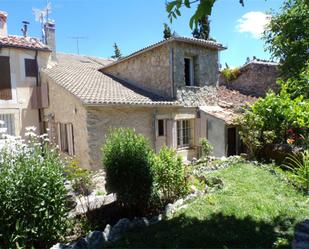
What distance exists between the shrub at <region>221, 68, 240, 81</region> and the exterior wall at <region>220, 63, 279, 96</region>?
→ 15.1 inches

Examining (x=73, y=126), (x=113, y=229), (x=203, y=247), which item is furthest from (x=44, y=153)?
(x=73, y=126)

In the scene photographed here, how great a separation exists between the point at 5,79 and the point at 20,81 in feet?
2.58

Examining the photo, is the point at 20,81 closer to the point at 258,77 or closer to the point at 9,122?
the point at 9,122

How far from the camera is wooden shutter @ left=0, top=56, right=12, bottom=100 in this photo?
46.6ft

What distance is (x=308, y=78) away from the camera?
43.2 feet

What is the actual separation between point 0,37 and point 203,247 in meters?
15.4

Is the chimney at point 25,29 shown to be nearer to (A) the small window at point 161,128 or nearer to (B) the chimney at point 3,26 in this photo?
(B) the chimney at point 3,26

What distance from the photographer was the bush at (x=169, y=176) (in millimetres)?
6793

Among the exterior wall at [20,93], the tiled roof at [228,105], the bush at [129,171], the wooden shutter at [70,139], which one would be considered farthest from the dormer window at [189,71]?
the bush at [129,171]

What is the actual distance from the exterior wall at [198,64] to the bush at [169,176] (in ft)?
29.3

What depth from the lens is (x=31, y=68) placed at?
50.4 feet

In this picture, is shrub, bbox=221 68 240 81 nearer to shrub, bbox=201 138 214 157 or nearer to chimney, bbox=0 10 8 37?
shrub, bbox=201 138 214 157

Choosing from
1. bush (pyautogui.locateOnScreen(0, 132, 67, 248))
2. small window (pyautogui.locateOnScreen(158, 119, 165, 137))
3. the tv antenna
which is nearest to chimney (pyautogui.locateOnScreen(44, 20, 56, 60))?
the tv antenna

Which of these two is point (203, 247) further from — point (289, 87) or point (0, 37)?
point (0, 37)
